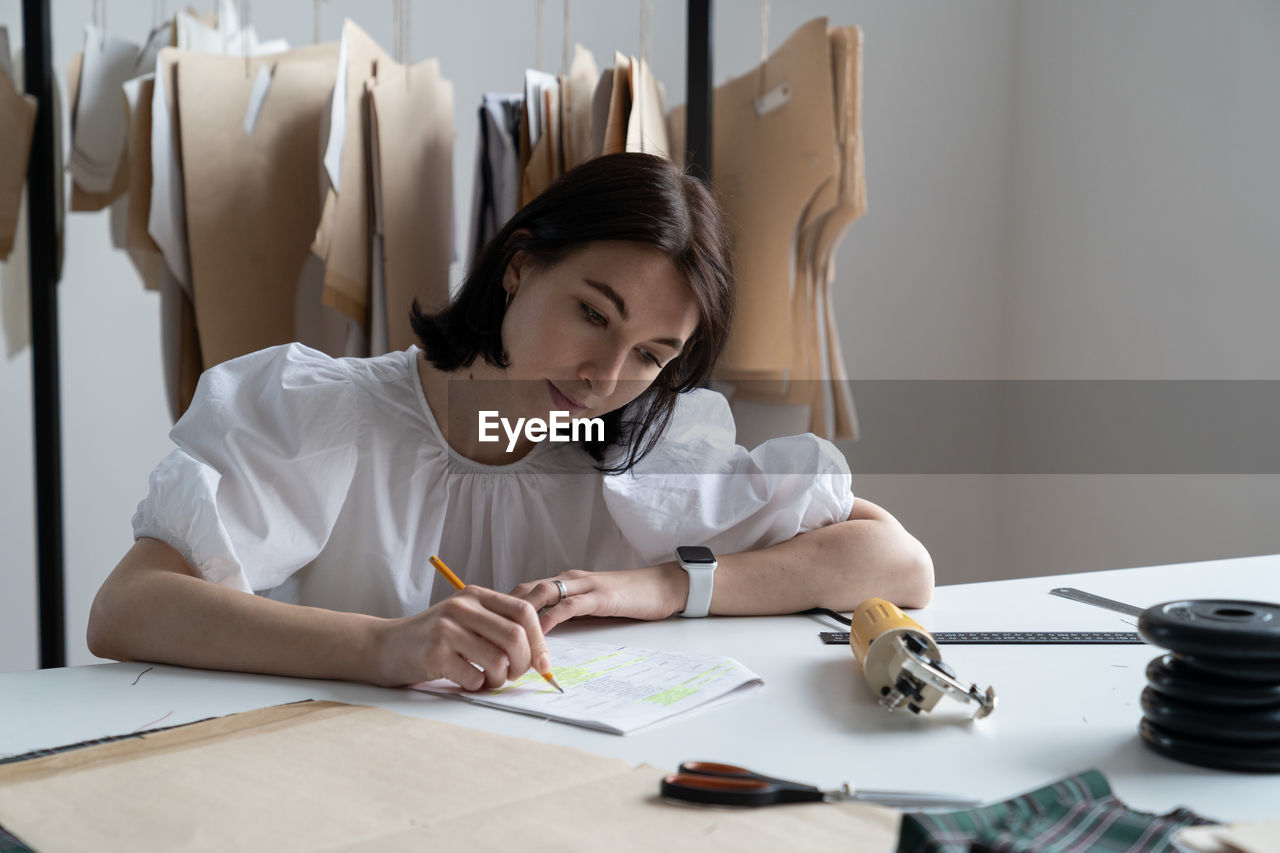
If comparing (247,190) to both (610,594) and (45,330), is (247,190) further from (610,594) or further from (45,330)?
(610,594)

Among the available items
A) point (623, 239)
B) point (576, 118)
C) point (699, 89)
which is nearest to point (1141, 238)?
point (699, 89)

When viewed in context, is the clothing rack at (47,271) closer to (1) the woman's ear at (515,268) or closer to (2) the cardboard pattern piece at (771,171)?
(2) the cardboard pattern piece at (771,171)

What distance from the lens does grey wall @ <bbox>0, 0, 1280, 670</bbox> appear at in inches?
94.1

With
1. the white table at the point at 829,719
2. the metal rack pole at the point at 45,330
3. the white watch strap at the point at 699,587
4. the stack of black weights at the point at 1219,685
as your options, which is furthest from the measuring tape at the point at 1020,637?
the metal rack pole at the point at 45,330

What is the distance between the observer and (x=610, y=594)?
1.02 meters

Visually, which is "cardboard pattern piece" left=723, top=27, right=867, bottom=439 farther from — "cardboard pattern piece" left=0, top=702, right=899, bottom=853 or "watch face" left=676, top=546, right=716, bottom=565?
"cardboard pattern piece" left=0, top=702, right=899, bottom=853

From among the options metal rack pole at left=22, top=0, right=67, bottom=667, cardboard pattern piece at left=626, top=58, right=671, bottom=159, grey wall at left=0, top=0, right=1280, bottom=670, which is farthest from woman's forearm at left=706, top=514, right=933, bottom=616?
grey wall at left=0, top=0, right=1280, bottom=670

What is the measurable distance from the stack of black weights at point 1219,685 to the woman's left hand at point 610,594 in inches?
18.9

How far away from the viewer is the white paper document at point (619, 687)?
0.75m

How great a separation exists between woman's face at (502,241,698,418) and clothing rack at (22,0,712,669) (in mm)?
731

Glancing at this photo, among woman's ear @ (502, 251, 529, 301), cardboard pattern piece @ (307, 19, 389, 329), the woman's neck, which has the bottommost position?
the woman's neck

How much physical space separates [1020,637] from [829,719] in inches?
12.8

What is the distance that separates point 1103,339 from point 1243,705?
2.38m

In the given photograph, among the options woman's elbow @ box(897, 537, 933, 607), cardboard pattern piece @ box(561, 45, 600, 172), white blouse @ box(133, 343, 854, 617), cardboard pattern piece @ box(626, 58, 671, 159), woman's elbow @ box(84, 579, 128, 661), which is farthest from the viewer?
cardboard pattern piece @ box(561, 45, 600, 172)
